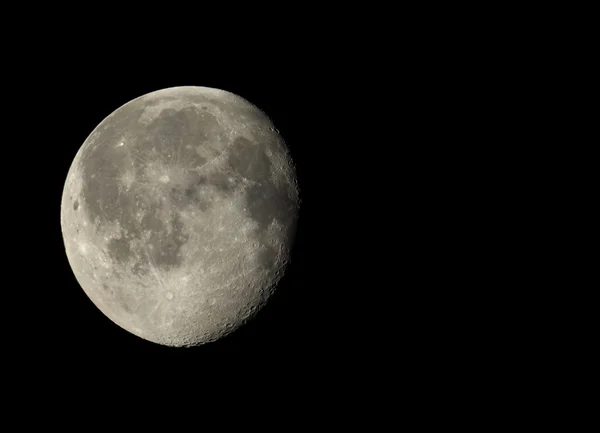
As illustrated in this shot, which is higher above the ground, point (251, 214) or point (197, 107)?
point (197, 107)

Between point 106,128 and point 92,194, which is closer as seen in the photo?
point 92,194

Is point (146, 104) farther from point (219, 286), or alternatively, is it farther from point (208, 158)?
point (219, 286)

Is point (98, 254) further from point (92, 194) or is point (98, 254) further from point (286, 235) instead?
point (286, 235)

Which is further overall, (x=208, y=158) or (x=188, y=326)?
(x=188, y=326)

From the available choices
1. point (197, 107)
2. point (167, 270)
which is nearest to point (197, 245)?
point (167, 270)

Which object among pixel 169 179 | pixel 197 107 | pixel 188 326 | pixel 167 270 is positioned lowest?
pixel 188 326

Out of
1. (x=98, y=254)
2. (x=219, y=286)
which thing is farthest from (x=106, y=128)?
(x=219, y=286)
